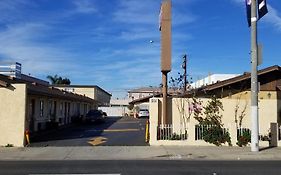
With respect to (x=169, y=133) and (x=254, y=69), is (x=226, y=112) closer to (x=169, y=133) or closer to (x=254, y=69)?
(x=169, y=133)

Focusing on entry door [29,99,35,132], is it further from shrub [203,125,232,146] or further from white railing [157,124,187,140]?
shrub [203,125,232,146]

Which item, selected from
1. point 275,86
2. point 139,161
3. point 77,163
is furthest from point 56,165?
point 275,86

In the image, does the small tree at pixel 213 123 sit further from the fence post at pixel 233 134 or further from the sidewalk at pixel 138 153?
the sidewalk at pixel 138 153

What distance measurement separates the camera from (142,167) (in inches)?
585

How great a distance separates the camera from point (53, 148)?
21266mm

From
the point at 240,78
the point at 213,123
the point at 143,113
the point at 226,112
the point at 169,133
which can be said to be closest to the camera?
the point at 169,133

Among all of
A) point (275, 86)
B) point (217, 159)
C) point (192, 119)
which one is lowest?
point (217, 159)

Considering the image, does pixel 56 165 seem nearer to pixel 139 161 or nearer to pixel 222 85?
pixel 139 161

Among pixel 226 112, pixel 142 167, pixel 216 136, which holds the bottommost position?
pixel 142 167

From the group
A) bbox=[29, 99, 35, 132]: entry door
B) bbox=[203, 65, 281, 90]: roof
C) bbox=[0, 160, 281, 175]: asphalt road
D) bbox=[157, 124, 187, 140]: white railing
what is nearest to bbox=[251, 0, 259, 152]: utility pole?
bbox=[0, 160, 281, 175]: asphalt road

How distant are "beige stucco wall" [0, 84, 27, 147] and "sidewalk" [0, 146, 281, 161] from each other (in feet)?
3.30

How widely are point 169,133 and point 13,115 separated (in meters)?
7.82

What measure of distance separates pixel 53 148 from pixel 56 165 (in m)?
5.88

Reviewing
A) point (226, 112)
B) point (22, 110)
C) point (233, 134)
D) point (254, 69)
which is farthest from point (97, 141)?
point (254, 69)
